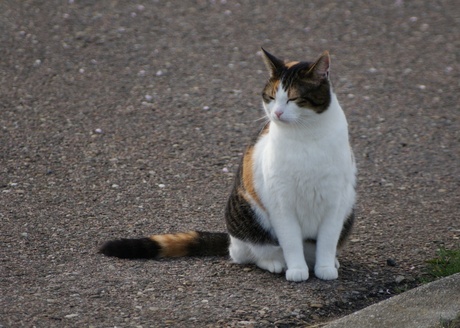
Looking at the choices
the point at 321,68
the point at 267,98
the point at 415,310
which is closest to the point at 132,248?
the point at 267,98

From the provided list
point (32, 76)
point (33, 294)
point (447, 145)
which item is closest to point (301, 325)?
point (33, 294)

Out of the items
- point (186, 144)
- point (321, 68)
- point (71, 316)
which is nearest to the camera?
point (71, 316)

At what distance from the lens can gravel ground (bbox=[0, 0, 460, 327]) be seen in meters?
4.23

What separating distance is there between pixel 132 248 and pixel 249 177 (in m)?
0.78

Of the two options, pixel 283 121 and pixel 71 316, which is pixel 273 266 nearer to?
pixel 283 121

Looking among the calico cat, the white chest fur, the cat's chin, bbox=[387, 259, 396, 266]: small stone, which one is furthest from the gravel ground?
the cat's chin

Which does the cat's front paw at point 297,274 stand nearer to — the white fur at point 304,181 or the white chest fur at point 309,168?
the white fur at point 304,181

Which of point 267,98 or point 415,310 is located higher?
point 267,98

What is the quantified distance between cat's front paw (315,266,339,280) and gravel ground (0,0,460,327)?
42 mm

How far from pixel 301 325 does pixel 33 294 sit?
4.50 ft

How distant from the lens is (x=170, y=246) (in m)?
4.64

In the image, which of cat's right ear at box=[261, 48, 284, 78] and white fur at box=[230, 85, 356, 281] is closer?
white fur at box=[230, 85, 356, 281]

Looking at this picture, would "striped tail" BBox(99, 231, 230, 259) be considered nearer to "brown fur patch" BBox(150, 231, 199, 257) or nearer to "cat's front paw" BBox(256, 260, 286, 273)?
"brown fur patch" BBox(150, 231, 199, 257)

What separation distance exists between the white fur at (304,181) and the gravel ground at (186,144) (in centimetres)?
21
